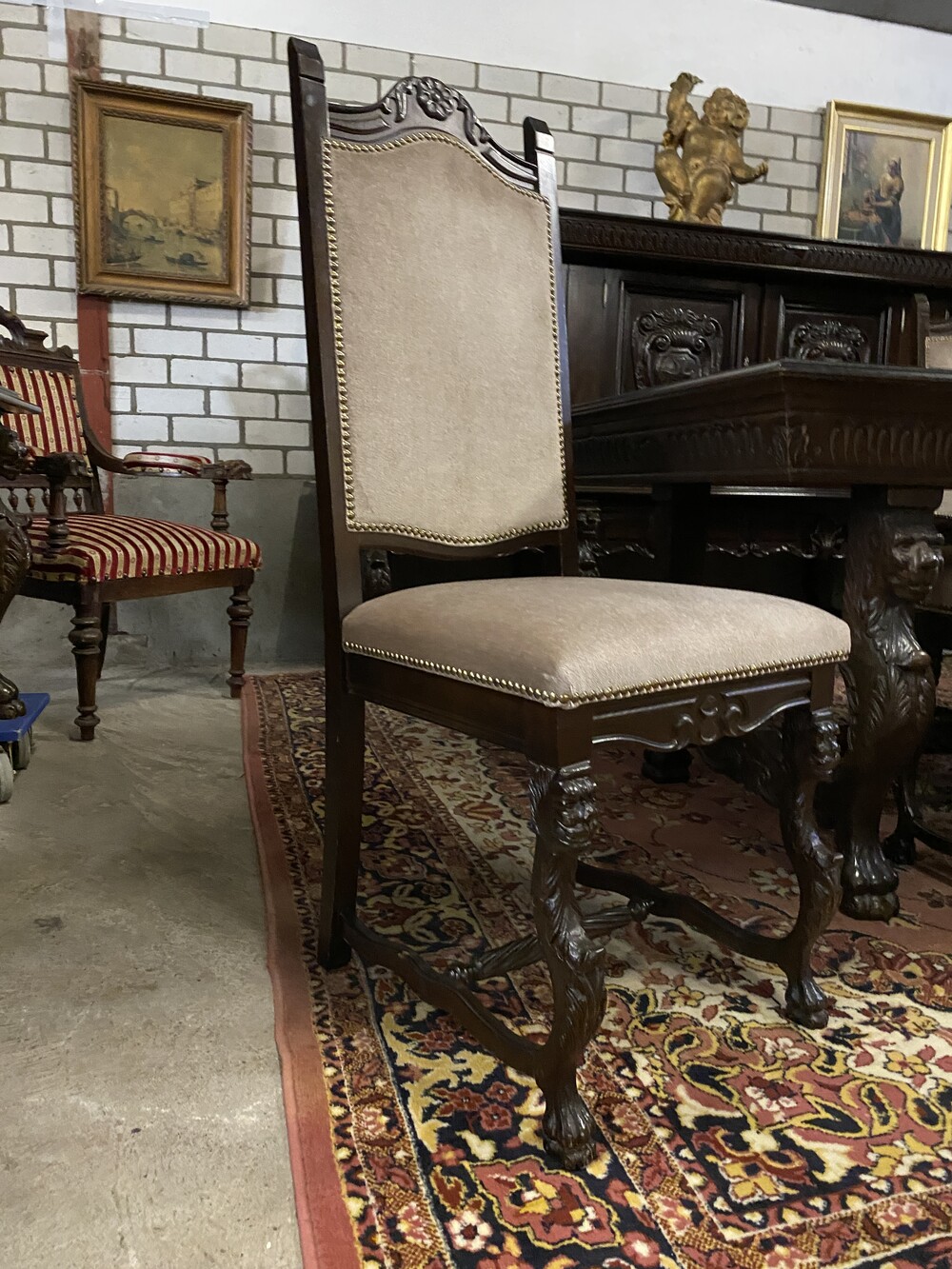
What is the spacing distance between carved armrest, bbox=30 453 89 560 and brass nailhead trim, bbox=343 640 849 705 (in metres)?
1.77

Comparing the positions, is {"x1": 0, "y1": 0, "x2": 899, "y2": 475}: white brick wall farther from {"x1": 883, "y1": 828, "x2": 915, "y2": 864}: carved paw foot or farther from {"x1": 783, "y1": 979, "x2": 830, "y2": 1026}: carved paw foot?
{"x1": 783, "y1": 979, "x2": 830, "y2": 1026}: carved paw foot

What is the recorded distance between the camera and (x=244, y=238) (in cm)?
371

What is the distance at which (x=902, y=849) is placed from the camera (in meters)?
1.88

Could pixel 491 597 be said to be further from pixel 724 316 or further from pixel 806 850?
pixel 724 316

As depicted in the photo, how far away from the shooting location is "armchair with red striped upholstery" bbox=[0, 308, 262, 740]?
2680mm

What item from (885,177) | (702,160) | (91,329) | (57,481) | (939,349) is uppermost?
(885,177)

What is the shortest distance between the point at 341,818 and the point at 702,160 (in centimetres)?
336

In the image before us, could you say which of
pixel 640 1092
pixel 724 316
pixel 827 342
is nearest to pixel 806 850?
pixel 640 1092

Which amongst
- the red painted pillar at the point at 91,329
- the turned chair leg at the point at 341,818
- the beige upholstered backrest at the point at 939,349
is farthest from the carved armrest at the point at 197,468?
the beige upholstered backrest at the point at 939,349

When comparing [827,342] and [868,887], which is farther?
[827,342]

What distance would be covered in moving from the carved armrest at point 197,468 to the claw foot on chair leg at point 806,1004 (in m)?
2.56

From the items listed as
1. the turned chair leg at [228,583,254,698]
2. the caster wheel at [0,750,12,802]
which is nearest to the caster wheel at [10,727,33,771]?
the caster wheel at [0,750,12,802]

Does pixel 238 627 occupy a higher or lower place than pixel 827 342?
lower

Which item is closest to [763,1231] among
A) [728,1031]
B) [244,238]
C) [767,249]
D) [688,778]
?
[728,1031]
